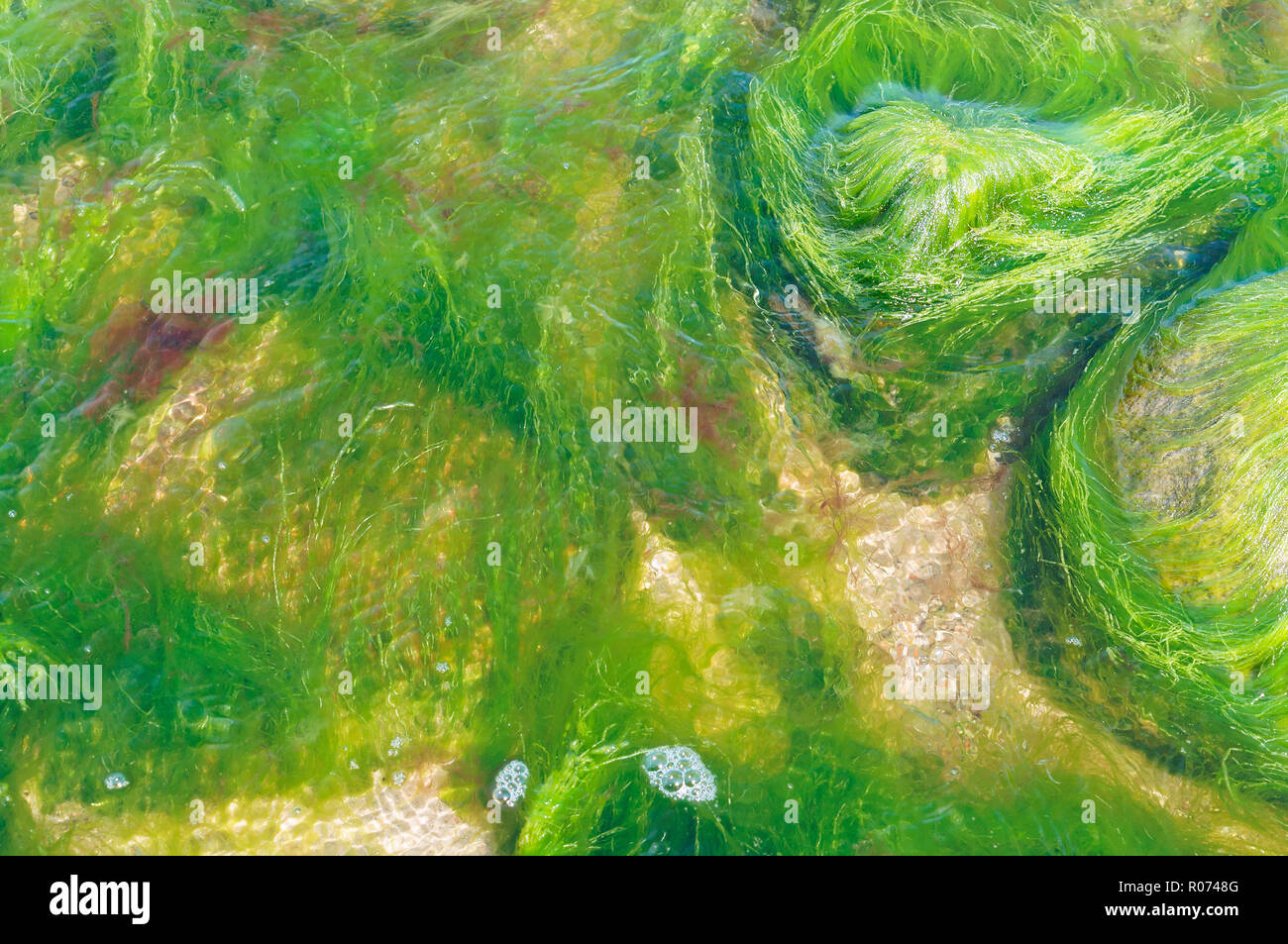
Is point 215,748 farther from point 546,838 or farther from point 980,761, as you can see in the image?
point 980,761

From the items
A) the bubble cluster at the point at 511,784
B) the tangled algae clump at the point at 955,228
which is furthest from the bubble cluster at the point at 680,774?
the tangled algae clump at the point at 955,228

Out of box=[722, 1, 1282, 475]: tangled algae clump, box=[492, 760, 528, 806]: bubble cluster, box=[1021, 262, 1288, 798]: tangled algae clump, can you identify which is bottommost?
box=[492, 760, 528, 806]: bubble cluster

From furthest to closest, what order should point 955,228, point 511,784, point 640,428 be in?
point 955,228 < point 640,428 < point 511,784

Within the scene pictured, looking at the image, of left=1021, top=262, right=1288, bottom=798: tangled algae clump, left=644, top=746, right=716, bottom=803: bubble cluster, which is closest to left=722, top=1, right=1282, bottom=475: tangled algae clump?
left=1021, top=262, right=1288, bottom=798: tangled algae clump

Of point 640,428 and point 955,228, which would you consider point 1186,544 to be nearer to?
point 955,228

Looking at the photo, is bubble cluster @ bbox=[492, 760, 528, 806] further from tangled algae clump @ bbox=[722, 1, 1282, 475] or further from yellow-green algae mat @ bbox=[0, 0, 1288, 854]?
tangled algae clump @ bbox=[722, 1, 1282, 475]

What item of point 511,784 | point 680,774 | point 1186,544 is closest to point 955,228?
point 1186,544
